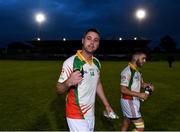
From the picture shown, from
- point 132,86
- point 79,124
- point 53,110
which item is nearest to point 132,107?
point 132,86

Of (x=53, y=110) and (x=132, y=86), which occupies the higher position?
(x=132, y=86)

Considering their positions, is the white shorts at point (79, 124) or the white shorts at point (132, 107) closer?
the white shorts at point (79, 124)

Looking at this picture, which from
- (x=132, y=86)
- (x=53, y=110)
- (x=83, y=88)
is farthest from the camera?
(x=53, y=110)

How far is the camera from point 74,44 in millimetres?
112438

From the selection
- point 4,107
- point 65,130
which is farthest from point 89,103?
point 4,107

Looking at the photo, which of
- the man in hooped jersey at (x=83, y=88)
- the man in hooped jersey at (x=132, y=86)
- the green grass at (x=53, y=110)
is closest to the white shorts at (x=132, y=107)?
the man in hooped jersey at (x=132, y=86)

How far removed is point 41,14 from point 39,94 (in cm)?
6115

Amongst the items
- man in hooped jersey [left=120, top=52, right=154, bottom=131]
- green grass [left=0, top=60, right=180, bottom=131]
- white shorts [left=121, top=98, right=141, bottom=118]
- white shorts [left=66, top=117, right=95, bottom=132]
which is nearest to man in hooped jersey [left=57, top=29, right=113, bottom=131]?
white shorts [left=66, top=117, right=95, bottom=132]

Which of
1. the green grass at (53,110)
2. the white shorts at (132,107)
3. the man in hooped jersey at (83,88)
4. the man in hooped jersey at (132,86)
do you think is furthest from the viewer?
the green grass at (53,110)

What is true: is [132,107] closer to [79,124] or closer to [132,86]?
[132,86]

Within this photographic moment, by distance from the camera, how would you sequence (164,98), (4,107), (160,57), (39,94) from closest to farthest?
1. (4,107)
2. (164,98)
3. (39,94)
4. (160,57)

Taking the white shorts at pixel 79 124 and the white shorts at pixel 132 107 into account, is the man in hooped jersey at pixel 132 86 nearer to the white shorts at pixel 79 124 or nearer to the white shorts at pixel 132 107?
the white shorts at pixel 132 107

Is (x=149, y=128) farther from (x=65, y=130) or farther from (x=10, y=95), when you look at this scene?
(x=10, y=95)

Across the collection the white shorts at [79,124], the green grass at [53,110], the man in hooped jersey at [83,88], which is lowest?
the green grass at [53,110]
